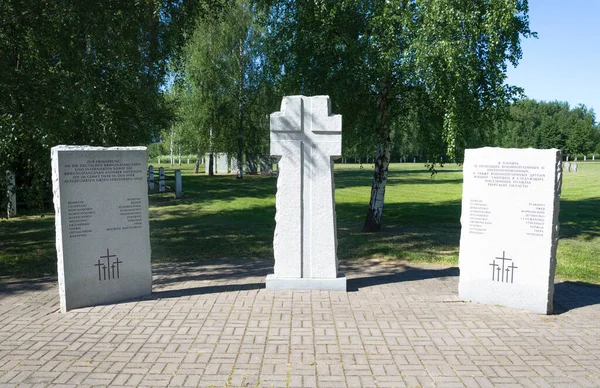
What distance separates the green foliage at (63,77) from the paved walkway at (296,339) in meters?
2.52

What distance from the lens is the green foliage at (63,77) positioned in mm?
8078

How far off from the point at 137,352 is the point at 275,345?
4.80 ft

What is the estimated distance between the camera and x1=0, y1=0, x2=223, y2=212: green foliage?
8.08m

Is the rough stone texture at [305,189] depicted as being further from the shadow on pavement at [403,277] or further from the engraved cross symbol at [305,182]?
the shadow on pavement at [403,277]

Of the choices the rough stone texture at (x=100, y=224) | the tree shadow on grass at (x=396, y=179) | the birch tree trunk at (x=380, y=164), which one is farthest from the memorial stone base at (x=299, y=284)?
the tree shadow on grass at (x=396, y=179)

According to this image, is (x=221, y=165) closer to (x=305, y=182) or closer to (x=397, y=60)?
(x=397, y=60)

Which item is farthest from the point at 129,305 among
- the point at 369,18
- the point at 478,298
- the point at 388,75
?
the point at 369,18

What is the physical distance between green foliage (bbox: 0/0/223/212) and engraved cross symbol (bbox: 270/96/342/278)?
143 inches

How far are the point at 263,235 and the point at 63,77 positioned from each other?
610cm

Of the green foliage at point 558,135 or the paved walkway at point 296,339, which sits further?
the green foliage at point 558,135

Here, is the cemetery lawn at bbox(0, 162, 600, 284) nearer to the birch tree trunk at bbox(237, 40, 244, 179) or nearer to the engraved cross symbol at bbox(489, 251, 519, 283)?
the engraved cross symbol at bbox(489, 251, 519, 283)

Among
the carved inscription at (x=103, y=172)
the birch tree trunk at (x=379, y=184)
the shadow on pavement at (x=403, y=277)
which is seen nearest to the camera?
the carved inscription at (x=103, y=172)

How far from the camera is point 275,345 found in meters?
5.25

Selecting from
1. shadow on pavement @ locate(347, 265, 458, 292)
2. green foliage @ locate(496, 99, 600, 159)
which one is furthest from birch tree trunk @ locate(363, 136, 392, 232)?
green foliage @ locate(496, 99, 600, 159)
